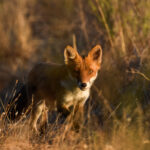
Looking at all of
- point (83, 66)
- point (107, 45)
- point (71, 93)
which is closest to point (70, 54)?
point (83, 66)

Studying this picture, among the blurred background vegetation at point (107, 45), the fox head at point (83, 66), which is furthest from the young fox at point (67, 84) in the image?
the blurred background vegetation at point (107, 45)

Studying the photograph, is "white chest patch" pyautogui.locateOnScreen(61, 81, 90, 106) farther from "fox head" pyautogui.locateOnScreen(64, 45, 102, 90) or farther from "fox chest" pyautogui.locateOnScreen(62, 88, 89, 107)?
"fox head" pyautogui.locateOnScreen(64, 45, 102, 90)

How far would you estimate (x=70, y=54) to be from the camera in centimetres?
552

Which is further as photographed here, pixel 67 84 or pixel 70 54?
pixel 70 54

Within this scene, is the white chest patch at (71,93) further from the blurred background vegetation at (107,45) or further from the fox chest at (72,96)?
the blurred background vegetation at (107,45)

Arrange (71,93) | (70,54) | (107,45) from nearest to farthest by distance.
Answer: (71,93) → (70,54) → (107,45)

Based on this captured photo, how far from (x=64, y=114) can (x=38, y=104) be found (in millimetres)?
511

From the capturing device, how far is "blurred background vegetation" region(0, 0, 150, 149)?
19.2 feet

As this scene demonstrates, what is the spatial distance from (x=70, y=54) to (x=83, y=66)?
0.32 metres

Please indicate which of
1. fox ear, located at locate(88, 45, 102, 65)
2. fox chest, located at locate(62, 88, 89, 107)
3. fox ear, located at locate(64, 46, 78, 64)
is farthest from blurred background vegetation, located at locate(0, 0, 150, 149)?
fox ear, located at locate(64, 46, 78, 64)

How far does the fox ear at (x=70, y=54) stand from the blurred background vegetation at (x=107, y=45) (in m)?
0.83

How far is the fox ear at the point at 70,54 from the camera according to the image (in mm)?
5449

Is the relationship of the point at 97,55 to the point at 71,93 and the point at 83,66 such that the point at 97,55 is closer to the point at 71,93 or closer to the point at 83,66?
the point at 83,66

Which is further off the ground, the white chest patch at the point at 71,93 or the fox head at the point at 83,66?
the fox head at the point at 83,66
